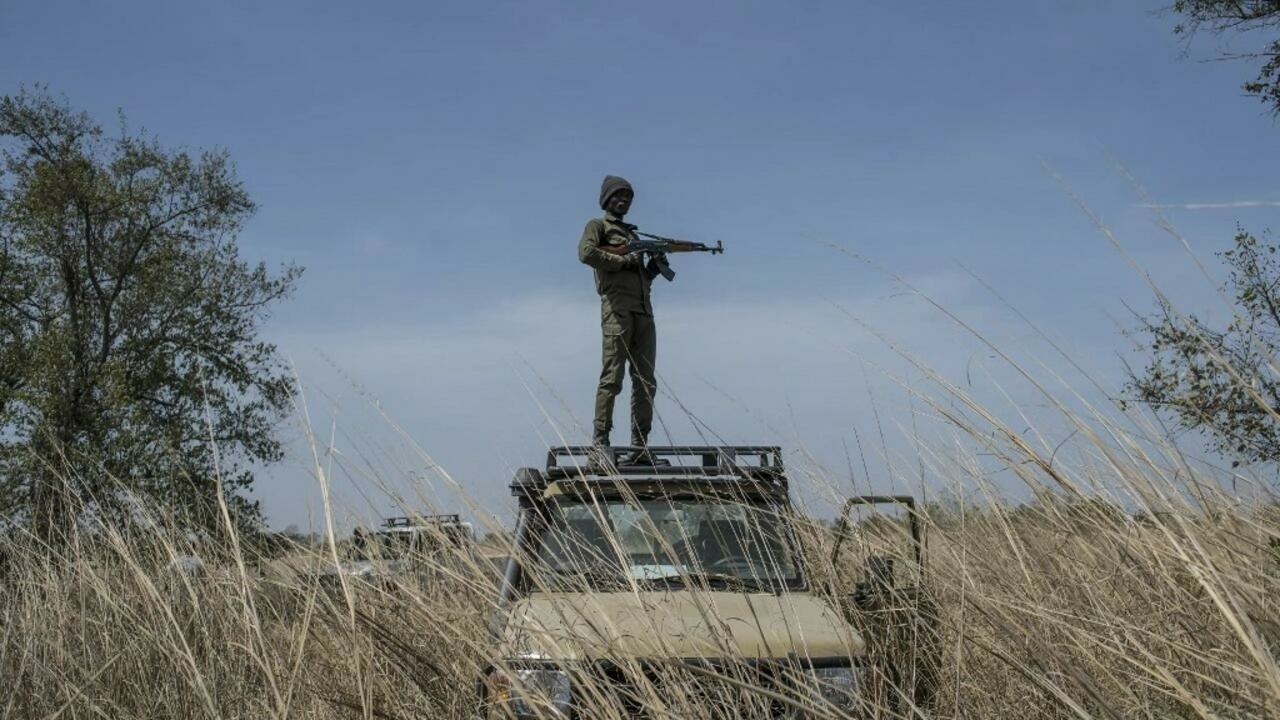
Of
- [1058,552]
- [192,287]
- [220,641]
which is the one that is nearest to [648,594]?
[1058,552]

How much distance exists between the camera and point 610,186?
22.5 feet

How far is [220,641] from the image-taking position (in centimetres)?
376

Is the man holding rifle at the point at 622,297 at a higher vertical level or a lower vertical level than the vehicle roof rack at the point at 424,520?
higher

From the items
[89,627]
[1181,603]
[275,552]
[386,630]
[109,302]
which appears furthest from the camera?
[109,302]

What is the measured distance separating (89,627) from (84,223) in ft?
63.1

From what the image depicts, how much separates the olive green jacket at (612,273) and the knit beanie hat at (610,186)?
0.16 m

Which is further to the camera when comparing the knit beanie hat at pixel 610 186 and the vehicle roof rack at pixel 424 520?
Result: the knit beanie hat at pixel 610 186

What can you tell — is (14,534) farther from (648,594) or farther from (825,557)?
(825,557)

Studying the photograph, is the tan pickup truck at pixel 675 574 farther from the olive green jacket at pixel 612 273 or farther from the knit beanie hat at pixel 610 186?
the knit beanie hat at pixel 610 186

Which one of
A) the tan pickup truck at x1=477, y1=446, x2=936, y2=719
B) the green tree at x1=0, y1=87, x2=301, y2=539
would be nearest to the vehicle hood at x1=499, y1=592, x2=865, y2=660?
the tan pickup truck at x1=477, y1=446, x2=936, y2=719

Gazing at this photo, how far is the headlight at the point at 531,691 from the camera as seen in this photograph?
2.20m

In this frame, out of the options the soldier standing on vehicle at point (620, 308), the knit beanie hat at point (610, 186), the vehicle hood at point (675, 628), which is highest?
the knit beanie hat at point (610, 186)

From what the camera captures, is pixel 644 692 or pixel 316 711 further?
pixel 316 711

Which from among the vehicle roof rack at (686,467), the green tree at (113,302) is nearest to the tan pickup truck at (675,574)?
the vehicle roof rack at (686,467)
